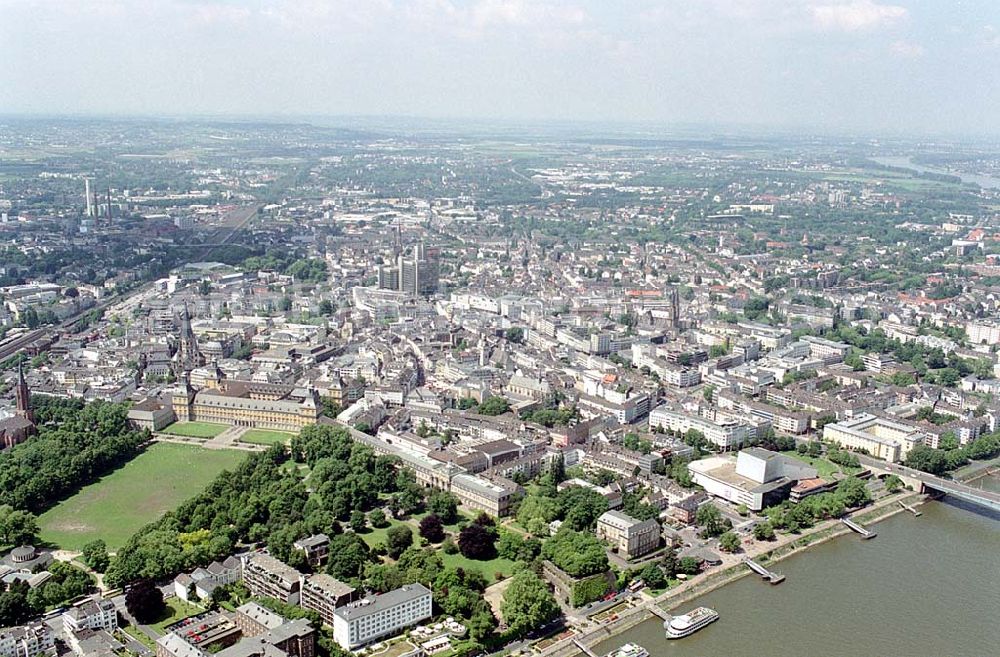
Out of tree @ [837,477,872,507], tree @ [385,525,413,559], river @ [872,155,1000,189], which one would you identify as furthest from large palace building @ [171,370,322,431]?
river @ [872,155,1000,189]

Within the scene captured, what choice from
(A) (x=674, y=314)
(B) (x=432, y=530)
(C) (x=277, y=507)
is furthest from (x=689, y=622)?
(A) (x=674, y=314)

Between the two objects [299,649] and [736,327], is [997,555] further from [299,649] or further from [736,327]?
[736,327]

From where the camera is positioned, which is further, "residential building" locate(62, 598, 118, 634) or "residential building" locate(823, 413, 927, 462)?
"residential building" locate(823, 413, 927, 462)

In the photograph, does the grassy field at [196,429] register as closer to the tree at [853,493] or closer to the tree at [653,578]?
the tree at [653,578]

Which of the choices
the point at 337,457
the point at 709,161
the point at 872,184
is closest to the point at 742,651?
the point at 337,457

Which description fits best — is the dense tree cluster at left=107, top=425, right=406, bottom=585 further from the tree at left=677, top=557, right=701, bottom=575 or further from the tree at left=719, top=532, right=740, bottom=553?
the tree at left=719, top=532, right=740, bottom=553

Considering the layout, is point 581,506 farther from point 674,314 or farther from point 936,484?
point 674,314
